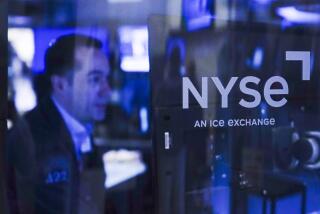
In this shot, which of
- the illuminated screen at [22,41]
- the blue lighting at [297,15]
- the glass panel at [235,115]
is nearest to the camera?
the illuminated screen at [22,41]

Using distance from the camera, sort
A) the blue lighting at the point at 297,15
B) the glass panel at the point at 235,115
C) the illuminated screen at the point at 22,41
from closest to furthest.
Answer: the illuminated screen at the point at 22,41 < the glass panel at the point at 235,115 < the blue lighting at the point at 297,15

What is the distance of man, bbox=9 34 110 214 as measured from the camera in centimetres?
186

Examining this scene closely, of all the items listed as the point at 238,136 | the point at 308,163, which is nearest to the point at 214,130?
the point at 238,136

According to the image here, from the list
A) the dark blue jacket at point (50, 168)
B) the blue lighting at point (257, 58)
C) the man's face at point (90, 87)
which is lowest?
the dark blue jacket at point (50, 168)

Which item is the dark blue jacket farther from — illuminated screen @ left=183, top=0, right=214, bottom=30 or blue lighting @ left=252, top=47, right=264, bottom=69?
blue lighting @ left=252, top=47, right=264, bottom=69

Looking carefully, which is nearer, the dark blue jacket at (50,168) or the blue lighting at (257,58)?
the dark blue jacket at (50,168)

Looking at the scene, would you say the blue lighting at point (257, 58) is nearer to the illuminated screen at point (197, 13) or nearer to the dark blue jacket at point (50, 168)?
the illuminated screen at point (197, 13)

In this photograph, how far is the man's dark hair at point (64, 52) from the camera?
184 centimetres

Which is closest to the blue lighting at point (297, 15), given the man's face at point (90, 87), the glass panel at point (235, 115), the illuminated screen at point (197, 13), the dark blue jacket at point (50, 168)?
the glass panel at point (235, 115)

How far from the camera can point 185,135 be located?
6.43ft

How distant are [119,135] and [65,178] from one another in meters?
0.27

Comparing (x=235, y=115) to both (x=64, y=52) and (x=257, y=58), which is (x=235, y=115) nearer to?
(x=257, y=58)

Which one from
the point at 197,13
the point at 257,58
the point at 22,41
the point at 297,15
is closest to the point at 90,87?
the point at 22,41

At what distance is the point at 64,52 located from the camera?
73.3 inches
